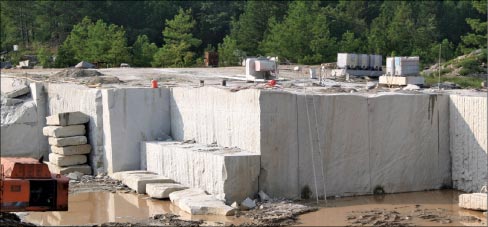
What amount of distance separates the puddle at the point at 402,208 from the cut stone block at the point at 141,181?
146 inches

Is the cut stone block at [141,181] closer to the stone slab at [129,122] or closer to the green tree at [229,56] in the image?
the stone slab at [129,122]

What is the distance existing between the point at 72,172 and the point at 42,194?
670 cm

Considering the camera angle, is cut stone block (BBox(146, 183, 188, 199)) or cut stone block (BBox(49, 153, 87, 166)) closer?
cut stone block (BBox(146, 183, 188, 199))

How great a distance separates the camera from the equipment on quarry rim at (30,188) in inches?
499

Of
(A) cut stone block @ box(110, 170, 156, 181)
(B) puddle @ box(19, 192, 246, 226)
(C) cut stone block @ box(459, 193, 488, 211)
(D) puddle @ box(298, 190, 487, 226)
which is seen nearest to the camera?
(D) puddle @ box(298, 190, 487, 226)

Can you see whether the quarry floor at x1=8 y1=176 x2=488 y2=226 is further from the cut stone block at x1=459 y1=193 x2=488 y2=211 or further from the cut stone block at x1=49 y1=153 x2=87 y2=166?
the cut stone block at x1=49 y1=153 x2=87 y2=166

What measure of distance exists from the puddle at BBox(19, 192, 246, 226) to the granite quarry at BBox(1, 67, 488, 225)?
0.24 m

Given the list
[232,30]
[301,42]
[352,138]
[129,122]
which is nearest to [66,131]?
[129,122]

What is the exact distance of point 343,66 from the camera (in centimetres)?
2353

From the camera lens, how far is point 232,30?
4816 centimetres

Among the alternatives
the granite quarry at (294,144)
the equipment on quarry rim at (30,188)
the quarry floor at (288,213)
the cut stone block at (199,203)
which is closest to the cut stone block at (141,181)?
the granite quarry at (294,144)

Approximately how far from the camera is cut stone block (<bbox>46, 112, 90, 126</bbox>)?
1958 cm

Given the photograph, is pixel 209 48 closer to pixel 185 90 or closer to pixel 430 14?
pixel 430 14

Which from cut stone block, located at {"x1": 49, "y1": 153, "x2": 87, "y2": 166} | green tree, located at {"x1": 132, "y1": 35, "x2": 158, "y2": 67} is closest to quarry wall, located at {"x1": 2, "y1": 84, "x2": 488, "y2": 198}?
cut stone block, located at {"x1": 49, "y1": 153, "x2": 87, "y2": 166}
